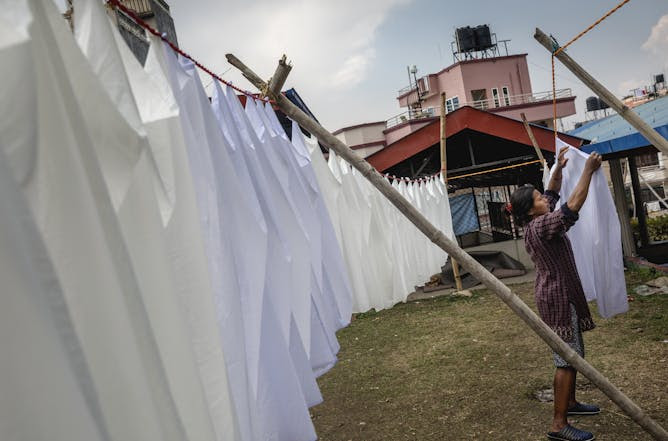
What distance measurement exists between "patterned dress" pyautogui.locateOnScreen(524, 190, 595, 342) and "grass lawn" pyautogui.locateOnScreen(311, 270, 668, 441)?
0.71m

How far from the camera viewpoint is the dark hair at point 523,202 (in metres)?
2.99

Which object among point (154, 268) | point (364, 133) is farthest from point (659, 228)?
point (364, 133)

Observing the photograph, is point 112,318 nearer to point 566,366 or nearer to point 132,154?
point 132,154

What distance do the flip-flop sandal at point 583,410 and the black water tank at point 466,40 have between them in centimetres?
2777

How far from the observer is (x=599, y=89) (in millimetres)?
2844

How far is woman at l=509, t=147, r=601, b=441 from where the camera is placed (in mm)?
2779

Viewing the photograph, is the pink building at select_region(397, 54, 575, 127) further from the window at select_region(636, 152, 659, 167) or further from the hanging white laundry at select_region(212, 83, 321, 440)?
the hanging white laundry at select_region(212, 83, 321, 440)

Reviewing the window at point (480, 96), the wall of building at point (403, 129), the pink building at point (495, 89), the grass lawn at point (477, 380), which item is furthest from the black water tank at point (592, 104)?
the grass lawn at point (477, 380)

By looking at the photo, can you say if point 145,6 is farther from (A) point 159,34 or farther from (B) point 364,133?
(B) point 364,133

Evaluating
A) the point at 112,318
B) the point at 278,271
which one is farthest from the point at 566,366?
the point at 112,318

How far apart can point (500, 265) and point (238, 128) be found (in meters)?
7.99

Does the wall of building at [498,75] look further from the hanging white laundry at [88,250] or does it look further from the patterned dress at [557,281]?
the hanging white laundry at [88,250]

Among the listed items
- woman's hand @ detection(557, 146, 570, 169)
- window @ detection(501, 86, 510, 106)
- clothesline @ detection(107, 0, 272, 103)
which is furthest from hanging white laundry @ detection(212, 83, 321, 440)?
window @ detection(501, 86, 510, 106)

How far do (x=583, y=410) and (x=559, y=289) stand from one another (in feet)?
3.01
